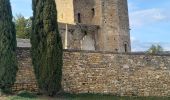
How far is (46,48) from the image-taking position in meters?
19.1

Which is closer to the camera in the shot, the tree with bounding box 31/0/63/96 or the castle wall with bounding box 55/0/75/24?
the tree with bounding box 31/0/63/96

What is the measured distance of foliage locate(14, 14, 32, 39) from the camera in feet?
162

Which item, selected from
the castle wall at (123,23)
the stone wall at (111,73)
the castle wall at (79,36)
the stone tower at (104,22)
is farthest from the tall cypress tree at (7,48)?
the castle wall at (123,23)

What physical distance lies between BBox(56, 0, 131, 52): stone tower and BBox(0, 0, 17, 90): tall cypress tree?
23.2m

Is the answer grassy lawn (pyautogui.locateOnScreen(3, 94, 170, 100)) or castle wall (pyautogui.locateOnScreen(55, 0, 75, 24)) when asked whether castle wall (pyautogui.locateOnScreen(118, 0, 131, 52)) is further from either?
grassy lawn (pyautogui.locateOnScreen(3, 94, 170, 100))

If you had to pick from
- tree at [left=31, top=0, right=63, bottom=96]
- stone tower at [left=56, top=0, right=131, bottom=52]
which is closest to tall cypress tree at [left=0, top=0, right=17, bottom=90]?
tree at [left=31, top=0, right=63, bottom=96]

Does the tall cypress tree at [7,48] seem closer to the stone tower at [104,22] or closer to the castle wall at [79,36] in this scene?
the castle wall at [79,36]

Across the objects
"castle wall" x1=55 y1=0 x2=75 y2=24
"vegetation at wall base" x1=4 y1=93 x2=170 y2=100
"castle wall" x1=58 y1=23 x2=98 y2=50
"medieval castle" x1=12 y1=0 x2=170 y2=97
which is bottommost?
"vegetation at wall base" x1=4 y1=93 x2=170 y2=100

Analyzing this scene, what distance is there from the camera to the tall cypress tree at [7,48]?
59.9 ft

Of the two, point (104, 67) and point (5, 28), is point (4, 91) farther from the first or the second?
point (104, 67)

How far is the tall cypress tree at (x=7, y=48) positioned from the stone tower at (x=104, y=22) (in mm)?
23199

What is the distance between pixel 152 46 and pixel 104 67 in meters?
47.4

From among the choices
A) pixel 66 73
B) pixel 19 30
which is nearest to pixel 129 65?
pixel 66 73

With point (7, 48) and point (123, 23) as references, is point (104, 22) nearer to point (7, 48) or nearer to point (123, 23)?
point (123, 23)
